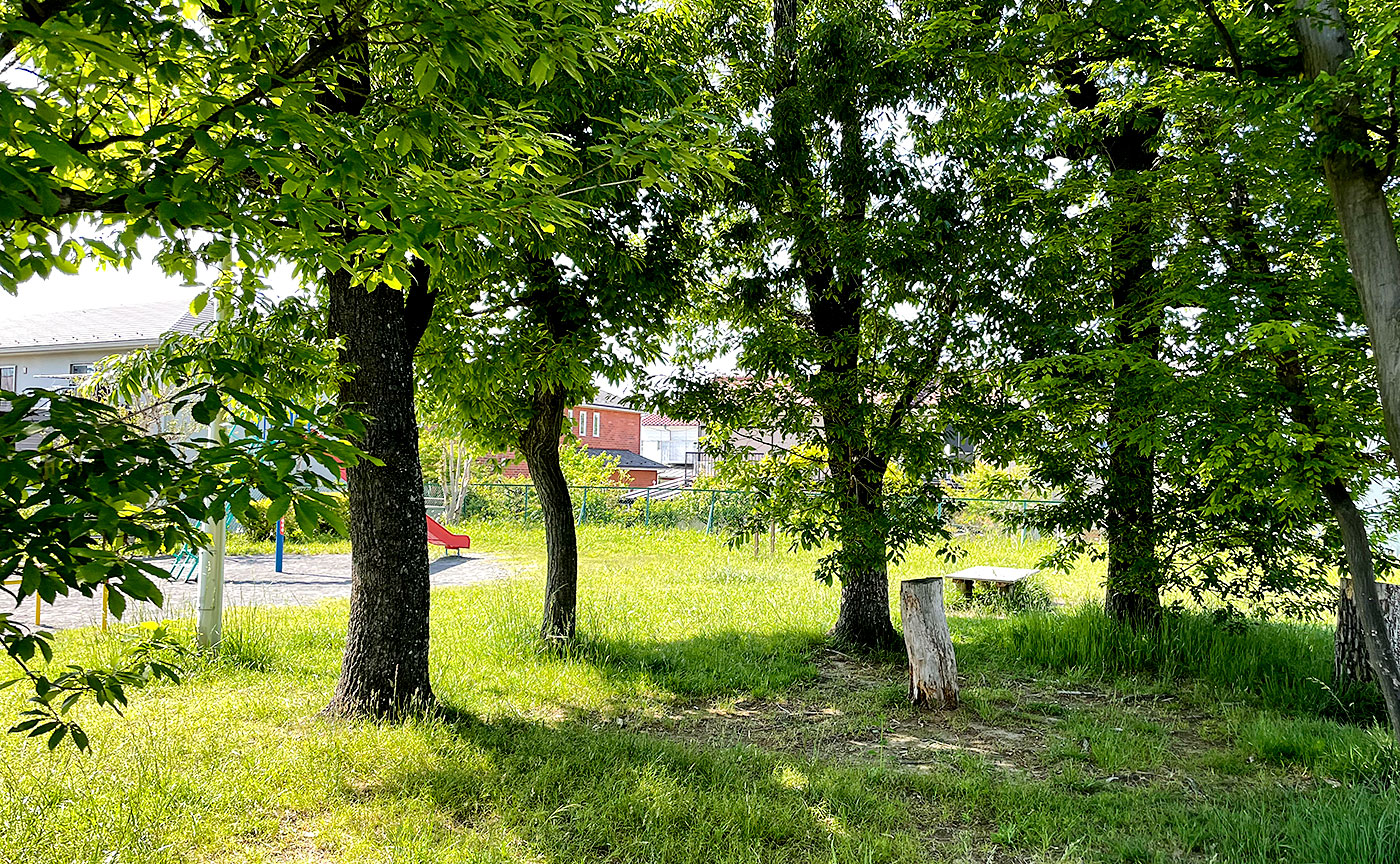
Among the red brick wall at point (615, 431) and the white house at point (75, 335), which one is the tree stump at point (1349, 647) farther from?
the red brick wall at point (615, 431)

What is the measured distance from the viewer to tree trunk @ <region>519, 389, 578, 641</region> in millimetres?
7805

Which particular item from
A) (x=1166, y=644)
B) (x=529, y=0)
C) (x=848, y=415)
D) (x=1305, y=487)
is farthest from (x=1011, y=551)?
(x=529, y=0)

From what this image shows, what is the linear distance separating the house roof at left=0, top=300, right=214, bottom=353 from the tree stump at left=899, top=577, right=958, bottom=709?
2220 cm

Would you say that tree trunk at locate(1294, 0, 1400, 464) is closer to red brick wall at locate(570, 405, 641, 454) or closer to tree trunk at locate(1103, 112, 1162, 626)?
tree trunk at locate(1103, 112, 1162, 626)

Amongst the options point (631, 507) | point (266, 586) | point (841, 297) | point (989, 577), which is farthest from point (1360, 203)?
point (631, 507)

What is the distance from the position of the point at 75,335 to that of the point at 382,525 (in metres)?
24.8

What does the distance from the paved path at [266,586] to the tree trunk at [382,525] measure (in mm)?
3577

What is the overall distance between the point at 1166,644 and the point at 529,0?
7.46 metres

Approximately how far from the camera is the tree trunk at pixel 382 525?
17.9 feet

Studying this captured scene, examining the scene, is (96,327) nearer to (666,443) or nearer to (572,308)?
(572,308)

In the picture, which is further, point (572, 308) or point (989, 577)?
point (989, 577)

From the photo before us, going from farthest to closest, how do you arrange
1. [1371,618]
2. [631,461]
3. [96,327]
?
[631,461], [96,327], [1371,618]

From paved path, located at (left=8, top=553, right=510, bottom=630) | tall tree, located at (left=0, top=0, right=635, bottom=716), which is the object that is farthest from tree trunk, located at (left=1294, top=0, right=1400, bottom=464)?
paved path, located at (left=8, top=553, right=510, bottom=630)

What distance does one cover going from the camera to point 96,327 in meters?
24.5
